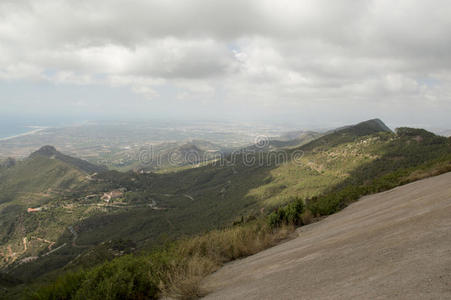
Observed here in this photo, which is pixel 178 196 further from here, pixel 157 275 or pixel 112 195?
pixel 157 275

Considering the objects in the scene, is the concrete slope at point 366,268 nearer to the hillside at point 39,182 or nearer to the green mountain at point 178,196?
the green mountain at point 178,196

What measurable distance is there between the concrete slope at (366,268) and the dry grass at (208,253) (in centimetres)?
40

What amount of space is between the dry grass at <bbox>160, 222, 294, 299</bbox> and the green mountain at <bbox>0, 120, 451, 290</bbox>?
117 ft

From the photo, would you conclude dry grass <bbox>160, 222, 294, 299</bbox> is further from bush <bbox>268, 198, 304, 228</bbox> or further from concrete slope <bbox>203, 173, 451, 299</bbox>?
bush <bbox>268, 198, 304, 228</bbox>

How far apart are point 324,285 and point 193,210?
10924cm

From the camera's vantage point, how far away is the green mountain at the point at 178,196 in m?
70.7

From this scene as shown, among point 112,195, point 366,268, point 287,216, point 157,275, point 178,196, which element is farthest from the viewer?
point 112,195

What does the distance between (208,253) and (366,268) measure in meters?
5.02

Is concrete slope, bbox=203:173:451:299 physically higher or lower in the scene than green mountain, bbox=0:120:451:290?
higher

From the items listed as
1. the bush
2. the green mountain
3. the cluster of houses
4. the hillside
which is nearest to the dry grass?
the bush

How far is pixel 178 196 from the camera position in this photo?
150 meters

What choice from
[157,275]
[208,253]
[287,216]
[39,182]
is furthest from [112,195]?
[157,275]

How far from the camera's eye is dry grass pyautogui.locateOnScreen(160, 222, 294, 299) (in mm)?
5160

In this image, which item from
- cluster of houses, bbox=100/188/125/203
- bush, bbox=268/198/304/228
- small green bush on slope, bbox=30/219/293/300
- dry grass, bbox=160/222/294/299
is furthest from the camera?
cluster of houses, bbox=100/188/125/203
